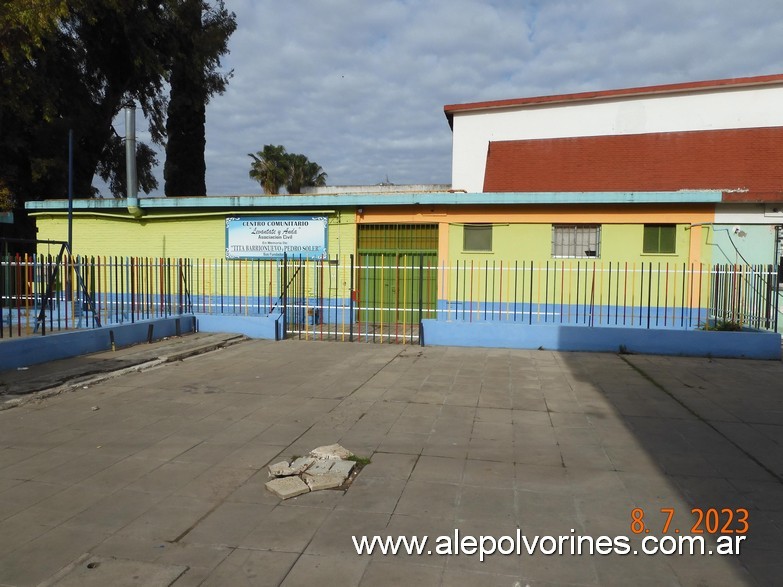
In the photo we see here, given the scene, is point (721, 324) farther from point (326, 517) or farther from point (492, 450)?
point (326, 517)

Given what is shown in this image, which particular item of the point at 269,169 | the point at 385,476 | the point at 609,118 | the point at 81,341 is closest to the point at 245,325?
the point at 81,341

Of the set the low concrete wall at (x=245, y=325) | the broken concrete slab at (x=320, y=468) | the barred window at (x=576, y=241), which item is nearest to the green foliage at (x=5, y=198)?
the low concrete wall at (x=245, y=325)

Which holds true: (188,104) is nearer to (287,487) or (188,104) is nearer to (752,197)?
(752,197)

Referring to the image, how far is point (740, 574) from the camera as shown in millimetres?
3098

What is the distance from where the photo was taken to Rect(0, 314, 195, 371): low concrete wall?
8180 millimetres

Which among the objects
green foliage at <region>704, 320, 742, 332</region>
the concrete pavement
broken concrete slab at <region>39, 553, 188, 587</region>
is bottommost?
broken concrete slab at <region>39, 553, 188, 587</region>

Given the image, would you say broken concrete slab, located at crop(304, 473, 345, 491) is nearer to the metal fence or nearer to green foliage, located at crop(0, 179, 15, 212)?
the metal fence

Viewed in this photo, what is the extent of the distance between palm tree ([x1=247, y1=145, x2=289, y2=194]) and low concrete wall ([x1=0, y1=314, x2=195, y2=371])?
30761 millimetres

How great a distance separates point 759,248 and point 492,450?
430 inches

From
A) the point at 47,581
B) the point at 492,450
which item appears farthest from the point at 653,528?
the point at 47,581

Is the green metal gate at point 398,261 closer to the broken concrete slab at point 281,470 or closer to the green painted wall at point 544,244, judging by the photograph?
the green painted wall at point 544,244

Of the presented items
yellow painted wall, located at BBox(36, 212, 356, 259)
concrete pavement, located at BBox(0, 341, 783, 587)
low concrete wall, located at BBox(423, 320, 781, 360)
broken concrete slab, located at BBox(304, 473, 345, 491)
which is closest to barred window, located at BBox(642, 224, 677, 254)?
low concrete wall, located at BBox(423, 320, 781, 360)

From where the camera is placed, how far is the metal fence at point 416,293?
34.9ft

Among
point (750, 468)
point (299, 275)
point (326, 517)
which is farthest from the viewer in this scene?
point (299, 275)
